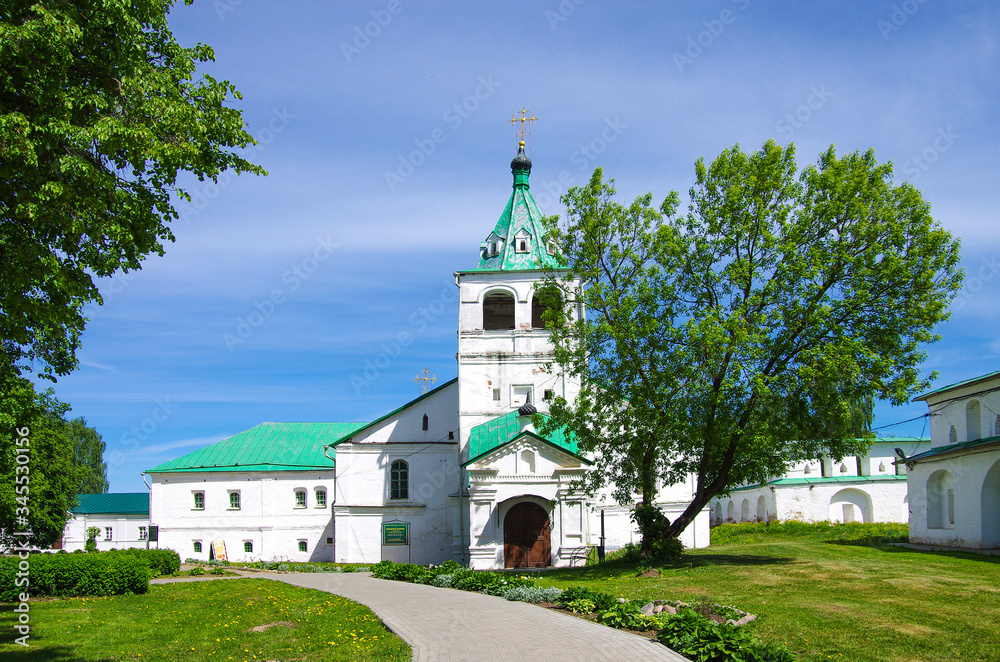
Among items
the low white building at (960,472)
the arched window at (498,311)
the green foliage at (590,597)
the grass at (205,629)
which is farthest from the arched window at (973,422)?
the grass at (205,629)

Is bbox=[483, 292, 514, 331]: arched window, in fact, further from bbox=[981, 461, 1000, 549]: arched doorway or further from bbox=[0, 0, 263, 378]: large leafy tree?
bbox=[0, 0, 263, 378]: large leafy tree

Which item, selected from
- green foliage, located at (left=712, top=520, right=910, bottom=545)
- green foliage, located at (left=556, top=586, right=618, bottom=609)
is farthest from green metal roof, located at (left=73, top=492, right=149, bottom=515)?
green foliage, located at (left=556, top=586, right=618, bottom=609)

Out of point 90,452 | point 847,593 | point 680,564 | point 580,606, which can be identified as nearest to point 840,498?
point 680,564

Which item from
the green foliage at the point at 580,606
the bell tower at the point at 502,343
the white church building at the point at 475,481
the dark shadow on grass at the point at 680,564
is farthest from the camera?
the bell tower at the point at 502,343

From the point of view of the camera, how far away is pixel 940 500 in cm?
2725

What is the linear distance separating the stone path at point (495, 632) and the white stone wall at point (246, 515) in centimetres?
2280

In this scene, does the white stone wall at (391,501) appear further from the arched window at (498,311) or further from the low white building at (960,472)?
the low white building at (960,472)

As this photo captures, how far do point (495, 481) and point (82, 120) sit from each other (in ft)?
70.3

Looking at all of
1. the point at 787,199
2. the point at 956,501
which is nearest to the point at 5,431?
the point at 787,199

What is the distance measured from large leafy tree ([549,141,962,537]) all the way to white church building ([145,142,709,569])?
6.90 meters

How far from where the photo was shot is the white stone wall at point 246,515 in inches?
1583

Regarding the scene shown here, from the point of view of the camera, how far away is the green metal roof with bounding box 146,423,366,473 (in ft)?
137

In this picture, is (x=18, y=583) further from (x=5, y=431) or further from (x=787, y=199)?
(x=787, y=199)

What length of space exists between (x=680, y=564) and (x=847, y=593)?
6.49 metres
